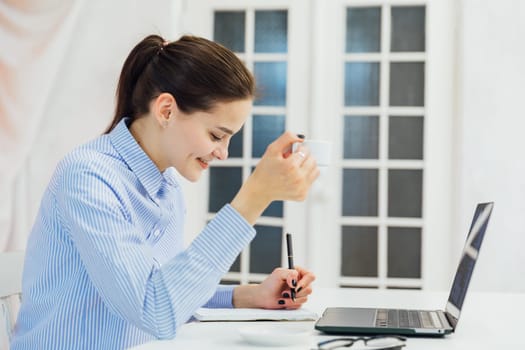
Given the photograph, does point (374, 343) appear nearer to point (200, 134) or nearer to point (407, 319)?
point (407, 319)

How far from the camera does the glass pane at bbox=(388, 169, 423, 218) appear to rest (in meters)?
4.16

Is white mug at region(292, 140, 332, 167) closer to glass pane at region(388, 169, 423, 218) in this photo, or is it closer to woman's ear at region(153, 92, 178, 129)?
woman's ear at region(153, 92, 178, 129)

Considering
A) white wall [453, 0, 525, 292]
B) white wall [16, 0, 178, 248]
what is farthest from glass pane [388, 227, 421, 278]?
white wall [16, 0, 178, 248]

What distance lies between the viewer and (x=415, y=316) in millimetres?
1561

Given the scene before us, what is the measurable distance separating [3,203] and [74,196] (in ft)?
6.08

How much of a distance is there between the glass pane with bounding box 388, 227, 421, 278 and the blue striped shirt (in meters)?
2.63

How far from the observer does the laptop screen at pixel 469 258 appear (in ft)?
4.57

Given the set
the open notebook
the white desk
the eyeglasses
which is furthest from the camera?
the open notebook

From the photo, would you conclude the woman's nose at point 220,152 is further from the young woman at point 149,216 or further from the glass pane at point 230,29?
the glass pane at point 230,29

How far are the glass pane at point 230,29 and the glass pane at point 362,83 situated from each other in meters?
0.61

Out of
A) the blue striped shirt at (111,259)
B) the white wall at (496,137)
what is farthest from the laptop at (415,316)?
the white wall at (496,137)

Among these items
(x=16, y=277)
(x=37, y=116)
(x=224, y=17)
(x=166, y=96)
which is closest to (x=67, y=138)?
(x=37, y=116)

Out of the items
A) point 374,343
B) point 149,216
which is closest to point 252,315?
point 149,216

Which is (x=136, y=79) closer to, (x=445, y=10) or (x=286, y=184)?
(x=286, y=184)
